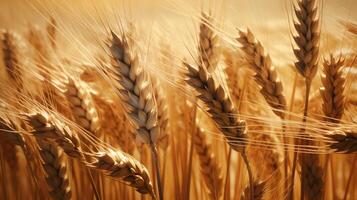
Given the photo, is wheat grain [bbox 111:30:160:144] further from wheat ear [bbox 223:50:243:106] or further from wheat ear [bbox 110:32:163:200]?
wheat ear [bbox 223:50:243:106]

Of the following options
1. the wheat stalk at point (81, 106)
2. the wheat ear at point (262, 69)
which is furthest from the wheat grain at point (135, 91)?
the wheat ear at point (262, 69)

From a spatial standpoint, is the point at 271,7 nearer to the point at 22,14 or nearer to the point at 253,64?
the point at 253,64

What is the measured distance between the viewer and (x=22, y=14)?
0.98 metres

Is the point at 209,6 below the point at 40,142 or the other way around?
the other way around

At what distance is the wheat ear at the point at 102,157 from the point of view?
0.76 metres

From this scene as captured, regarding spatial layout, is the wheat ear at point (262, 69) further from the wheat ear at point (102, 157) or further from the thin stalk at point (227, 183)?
the wheat ear at point (102, 157)

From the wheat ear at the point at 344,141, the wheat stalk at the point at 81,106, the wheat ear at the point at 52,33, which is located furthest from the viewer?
the wheat ear at the point at 52,33

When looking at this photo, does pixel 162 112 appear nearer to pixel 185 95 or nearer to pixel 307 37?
pixel 185 95

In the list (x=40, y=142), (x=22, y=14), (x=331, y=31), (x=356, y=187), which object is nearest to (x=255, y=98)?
(x=331, y=31)

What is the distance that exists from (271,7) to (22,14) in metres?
0.60

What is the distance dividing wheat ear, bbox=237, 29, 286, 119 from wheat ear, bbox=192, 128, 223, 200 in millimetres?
192

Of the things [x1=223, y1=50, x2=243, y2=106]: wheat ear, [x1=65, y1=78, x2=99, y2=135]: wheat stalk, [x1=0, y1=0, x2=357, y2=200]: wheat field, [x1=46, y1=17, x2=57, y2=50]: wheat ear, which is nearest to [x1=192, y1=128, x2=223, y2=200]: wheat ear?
[x1=0, y1=0, x2=357, y2=200]: wheat field

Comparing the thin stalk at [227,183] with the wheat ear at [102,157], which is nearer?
the wheat ear at [102,157]

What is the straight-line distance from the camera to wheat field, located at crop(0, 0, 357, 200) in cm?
79
